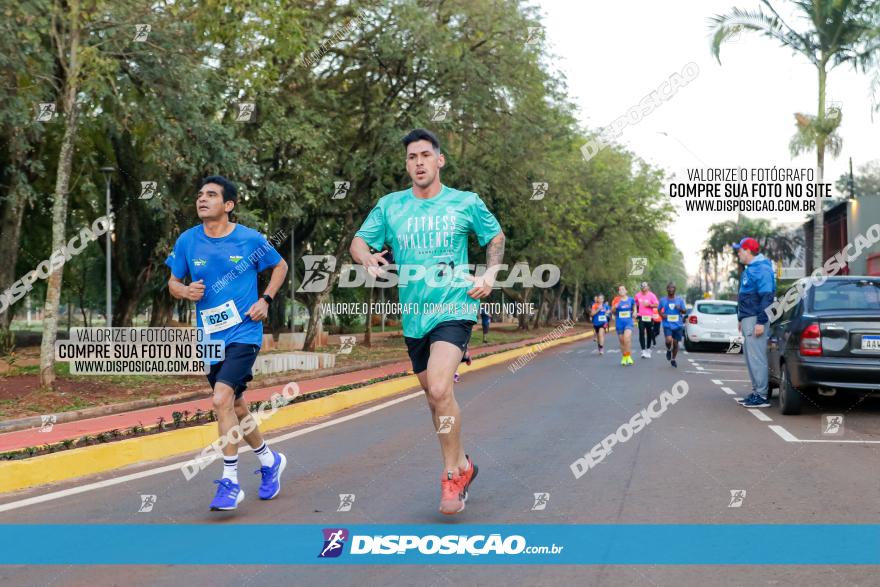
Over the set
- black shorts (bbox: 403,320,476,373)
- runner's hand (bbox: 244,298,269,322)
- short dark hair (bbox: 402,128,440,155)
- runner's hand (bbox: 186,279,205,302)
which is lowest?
black shorts (bbox: 403,320,476,373)

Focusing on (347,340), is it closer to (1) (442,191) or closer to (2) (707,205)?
(2) (707,205)

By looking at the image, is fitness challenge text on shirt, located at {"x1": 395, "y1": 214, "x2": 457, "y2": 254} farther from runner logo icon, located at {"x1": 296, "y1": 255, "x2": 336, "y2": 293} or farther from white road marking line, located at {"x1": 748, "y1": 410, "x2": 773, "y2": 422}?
runner logo icon, located at {"x1": 296, "y1": 255, "x2": 336, "y2": 293}

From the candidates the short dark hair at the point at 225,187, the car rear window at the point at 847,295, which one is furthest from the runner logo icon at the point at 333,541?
the car rear window at the point at 847,295

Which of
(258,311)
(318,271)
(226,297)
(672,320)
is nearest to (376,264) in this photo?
(258,311)

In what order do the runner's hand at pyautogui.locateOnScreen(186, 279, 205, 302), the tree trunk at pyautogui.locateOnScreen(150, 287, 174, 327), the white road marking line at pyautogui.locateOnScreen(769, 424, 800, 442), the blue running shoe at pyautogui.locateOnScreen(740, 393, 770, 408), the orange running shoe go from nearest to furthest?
1. the orange running shoe
2. the runner's hand at pyautogui.locateOnScreen(186, 279, 205, 302)
3. the white road marking line at pyautogui.locateOnScreen(769, 424, 800, 442)
4. the blue running shoe at pyautogui.locateOnScreen(740, 393, 770, 408)
5. the tree trunk at pyautogui.locateOnScreen(150, 287, 174, 327)

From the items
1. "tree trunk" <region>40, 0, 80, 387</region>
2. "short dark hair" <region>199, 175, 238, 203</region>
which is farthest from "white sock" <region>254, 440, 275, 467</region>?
"tree trunk" <region>40, 0, 80, 387</region>

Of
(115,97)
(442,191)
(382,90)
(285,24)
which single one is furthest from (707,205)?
(442,191)

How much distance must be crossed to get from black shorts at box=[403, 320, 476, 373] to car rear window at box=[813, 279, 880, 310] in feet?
21.0

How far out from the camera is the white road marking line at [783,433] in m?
8.47

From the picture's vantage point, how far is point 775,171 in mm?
28094

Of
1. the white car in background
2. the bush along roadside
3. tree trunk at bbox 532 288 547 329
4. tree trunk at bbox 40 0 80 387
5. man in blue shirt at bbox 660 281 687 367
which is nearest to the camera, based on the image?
the bush along roadside

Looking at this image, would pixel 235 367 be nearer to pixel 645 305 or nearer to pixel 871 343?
pixel 871 343

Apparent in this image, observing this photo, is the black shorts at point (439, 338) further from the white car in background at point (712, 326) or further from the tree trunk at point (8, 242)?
the white car in background at point (712, 326)

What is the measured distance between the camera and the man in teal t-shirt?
5180mm
